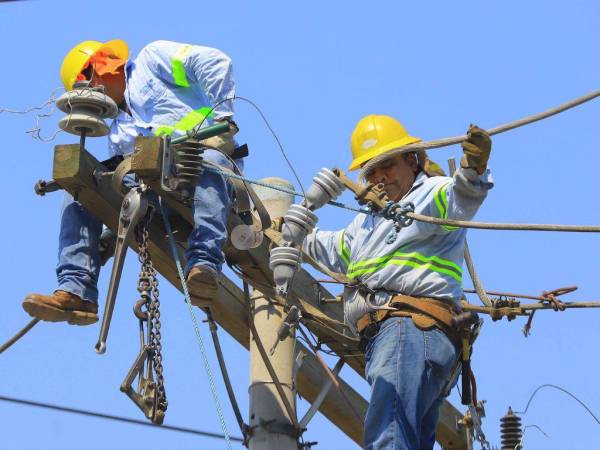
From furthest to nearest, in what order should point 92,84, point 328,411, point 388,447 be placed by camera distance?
point 328,411, point 92,84, point 388,447

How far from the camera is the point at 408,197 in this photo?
26.2 feet

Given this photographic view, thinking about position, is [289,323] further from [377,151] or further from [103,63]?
[103,63]

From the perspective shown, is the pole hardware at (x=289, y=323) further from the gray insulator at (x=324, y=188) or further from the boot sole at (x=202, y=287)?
the gray insulator at (x=324, y=188)

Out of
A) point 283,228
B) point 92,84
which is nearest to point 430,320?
point 283,228

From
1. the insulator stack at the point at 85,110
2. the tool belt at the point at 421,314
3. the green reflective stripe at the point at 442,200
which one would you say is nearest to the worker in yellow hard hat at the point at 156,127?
the insulator stack at the point at 85,110

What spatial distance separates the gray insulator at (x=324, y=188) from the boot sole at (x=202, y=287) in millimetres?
579

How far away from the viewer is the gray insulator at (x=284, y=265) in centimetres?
786

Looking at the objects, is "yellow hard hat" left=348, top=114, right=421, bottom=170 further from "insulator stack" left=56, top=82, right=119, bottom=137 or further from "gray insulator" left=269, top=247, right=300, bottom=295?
"insulator stack" left=56, top=82, right=119, bottom=137

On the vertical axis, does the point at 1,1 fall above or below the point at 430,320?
above

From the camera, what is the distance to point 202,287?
25.8 ft

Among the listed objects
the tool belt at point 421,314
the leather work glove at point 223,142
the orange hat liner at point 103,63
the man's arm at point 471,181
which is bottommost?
the tool belt at point 421,314

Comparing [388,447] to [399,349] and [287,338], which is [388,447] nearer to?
[399,349]

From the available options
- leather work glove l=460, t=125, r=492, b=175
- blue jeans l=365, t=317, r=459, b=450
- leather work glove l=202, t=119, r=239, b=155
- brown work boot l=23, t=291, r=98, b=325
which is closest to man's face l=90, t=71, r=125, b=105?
leather work glove l=202, t=119, r=239, b=155

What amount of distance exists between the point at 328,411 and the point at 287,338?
2.57ft
